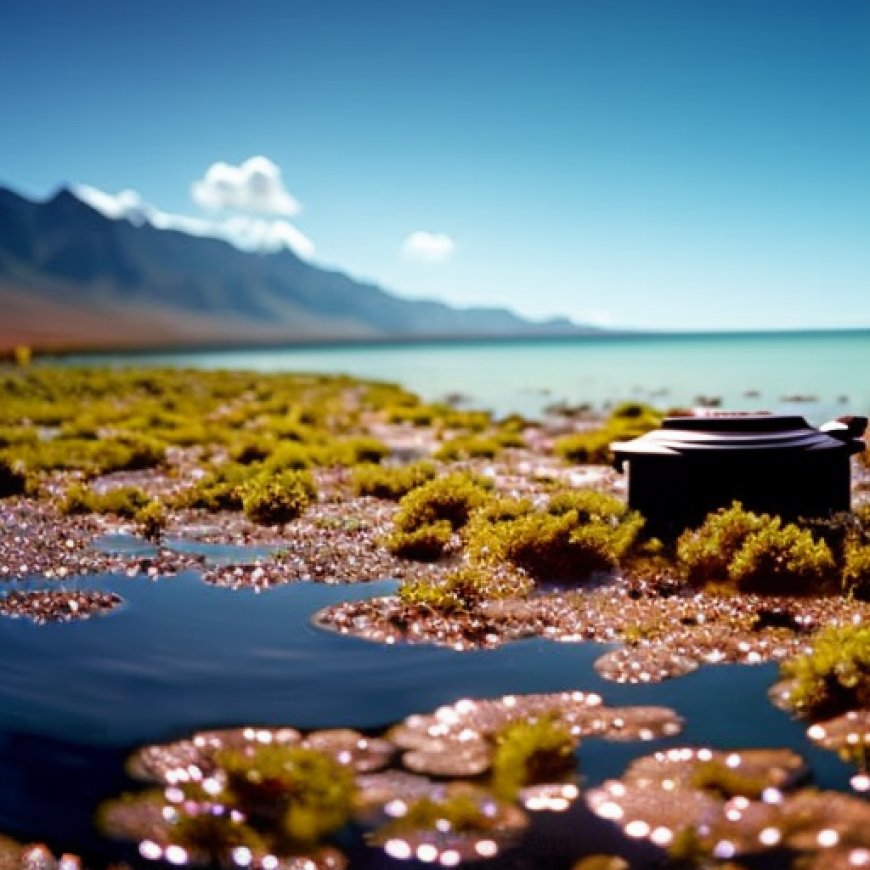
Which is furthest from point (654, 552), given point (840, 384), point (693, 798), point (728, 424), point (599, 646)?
point (840, 384)

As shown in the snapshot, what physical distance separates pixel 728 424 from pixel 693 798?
5511 millimetres

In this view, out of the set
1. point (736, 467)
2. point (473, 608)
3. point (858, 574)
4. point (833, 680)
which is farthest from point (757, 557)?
point (833, 680)

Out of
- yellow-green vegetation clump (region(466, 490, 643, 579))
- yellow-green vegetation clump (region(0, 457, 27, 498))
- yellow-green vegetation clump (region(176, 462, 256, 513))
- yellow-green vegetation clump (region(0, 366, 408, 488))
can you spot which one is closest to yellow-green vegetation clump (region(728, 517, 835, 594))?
yellow-green vegetation clump (region(466, 490, 643, 579))

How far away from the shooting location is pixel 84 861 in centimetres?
436

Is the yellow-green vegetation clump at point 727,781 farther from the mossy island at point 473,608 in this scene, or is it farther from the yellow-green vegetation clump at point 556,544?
the yellow-green vegetation clump at point 556,544

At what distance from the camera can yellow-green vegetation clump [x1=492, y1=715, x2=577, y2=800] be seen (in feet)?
16.2

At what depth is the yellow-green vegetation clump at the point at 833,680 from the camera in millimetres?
5617

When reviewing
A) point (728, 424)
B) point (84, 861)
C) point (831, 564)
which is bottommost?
point (84, 861)

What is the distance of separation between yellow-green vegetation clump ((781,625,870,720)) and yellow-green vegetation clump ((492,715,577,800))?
54.9 inches

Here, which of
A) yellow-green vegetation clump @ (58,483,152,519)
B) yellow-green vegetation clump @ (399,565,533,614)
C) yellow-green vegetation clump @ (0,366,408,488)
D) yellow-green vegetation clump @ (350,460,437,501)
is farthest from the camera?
yellow-green vegetation clump @ (0,366,408,488)

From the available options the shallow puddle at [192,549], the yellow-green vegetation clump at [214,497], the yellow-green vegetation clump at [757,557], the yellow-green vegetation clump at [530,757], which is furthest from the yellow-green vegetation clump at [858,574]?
the yellow-green vegetation clump at [214,497]

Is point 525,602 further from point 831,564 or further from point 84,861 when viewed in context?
point 84,861

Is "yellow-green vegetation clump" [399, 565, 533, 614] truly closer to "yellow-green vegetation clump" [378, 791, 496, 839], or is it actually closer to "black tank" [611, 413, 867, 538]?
"black tank" [611, 413, 867, 538]

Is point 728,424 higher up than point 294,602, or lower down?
higher up
